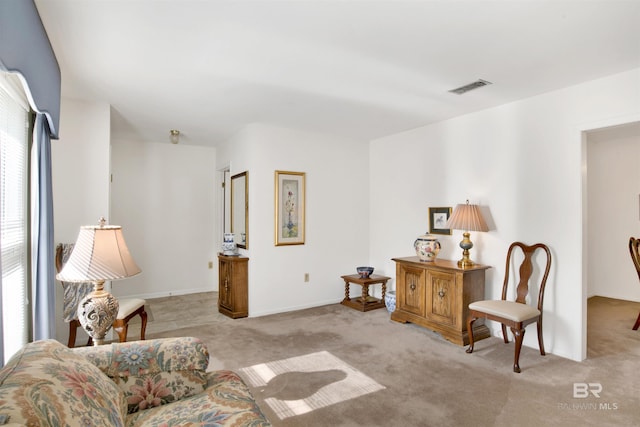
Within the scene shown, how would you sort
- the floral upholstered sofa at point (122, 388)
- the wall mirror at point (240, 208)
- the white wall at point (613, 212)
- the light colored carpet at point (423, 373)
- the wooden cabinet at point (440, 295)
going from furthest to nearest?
the white wall at point (613, 212) → the wall mirror at point (240, 208) → the wooden cabinet at point (440, 295) → the light colored carpet at point (423, 373) → the floral upholstered sofa at point (122, 388)

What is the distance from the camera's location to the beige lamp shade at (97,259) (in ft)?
6.39

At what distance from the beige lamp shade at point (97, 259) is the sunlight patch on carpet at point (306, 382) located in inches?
51.9

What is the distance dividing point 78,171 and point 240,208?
1995mm

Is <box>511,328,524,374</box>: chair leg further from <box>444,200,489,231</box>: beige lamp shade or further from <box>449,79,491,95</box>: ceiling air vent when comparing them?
<box>449,79,491,95</box>: ceiling air vent

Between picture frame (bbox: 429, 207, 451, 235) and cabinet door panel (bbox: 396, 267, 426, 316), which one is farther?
picture frame (bbox: 429, 207, 451, 235)

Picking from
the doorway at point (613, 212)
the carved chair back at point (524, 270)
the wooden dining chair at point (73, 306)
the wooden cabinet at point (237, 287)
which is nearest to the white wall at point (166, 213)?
the wooden cabinet at point (237, 287)

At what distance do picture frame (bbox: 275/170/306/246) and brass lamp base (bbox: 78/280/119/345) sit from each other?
2.69m

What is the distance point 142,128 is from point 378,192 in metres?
3.45

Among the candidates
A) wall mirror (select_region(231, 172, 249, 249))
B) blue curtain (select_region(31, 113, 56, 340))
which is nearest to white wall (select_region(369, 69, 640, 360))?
wall mirror (select_region(231, 172, 249, 249))

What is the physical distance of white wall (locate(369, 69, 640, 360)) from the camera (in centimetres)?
314

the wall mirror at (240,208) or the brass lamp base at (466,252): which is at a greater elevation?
the wall mirror at (240,208)

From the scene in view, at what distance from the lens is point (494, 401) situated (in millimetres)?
2441

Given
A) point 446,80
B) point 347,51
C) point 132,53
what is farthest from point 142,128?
point 446,80

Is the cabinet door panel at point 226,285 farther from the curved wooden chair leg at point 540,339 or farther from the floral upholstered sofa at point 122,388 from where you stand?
the curved wooden chair leg at point 540,339
